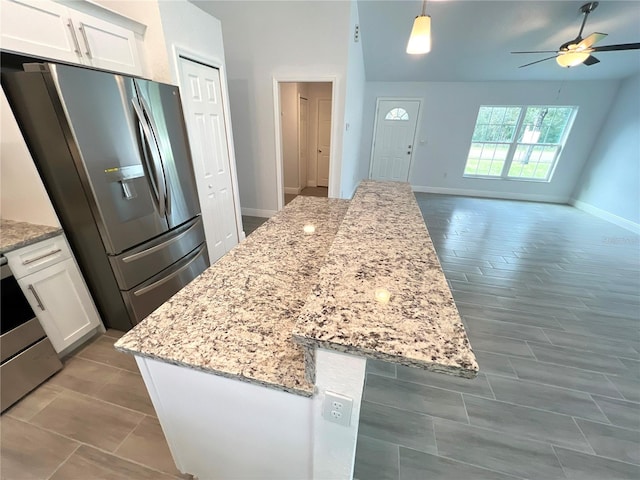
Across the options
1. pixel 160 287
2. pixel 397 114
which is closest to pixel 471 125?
pixel 397 114

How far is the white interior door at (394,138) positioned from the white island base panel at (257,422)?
21.3ft

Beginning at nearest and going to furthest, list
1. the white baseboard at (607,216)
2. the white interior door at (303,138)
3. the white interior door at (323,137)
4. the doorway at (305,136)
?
the white baseboard at (607,216) → the doorway at (305,136) → the white interior door at (303,138) → the white interior door at (323,137)

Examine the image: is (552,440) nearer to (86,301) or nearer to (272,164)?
(86,301)

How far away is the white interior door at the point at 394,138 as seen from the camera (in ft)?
19.7

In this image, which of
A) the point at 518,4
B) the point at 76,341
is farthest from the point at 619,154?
the point at 76,341

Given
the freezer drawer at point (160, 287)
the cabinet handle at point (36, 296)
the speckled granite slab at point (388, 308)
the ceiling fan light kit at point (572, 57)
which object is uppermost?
the ceiling fan light kit at point (572, 57)

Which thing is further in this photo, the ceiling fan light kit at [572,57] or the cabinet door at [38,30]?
the ceiling fan light kit at [572,57]

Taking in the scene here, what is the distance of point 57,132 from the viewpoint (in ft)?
4.60

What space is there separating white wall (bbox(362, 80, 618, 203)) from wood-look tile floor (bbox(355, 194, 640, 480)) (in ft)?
11.4

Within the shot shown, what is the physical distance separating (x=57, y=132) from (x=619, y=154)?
7.67 m

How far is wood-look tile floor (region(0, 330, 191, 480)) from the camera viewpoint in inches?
48.2

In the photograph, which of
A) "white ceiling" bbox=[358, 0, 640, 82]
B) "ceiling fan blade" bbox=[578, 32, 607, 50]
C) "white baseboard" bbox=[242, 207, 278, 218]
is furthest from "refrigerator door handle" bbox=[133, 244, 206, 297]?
"ceiling fan blade" bbox=[578, 32, 607, 50]

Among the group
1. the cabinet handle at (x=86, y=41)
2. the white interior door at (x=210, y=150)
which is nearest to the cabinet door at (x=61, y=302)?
the white interior door at (x=210, y=150)

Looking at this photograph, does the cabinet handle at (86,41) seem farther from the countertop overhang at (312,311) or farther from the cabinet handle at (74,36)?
the countertop overhang at (312,311)
